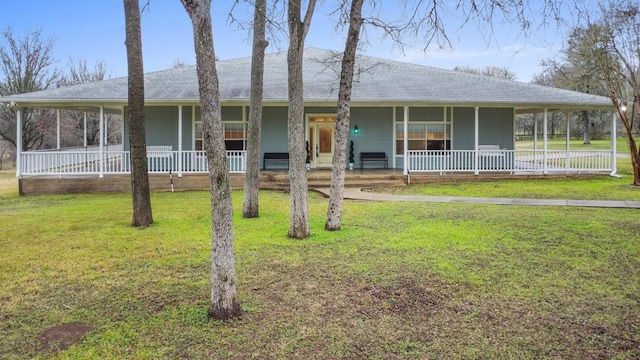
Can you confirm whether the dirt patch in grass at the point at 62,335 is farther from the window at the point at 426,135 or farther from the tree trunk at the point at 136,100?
the window at the point at 426,135

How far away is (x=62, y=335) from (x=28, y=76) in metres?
28.4

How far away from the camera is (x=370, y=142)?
18547 millimetres

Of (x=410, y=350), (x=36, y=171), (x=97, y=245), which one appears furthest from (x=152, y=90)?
(x=410, y=350)

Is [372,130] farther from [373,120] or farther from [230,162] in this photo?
[230,162]

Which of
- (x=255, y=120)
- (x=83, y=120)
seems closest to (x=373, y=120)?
(x=255, y=120)

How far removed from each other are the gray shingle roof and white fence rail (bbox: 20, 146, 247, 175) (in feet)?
5.66

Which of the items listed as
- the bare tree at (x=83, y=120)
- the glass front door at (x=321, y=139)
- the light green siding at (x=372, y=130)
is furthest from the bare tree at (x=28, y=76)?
the light green siding at (x=372, y=130)

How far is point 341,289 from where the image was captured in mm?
5344

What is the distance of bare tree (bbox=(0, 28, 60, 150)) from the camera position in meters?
26.3

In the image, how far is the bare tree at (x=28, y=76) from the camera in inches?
1035

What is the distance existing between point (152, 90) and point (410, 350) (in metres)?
15.4

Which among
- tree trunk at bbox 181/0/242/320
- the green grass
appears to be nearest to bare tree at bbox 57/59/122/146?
the green grass

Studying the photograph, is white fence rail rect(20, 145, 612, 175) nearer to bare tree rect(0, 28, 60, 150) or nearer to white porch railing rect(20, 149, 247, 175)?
white porch railing rect(20, 149, 247, 175)

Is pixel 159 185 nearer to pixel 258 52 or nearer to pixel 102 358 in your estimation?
pixel 258 52
